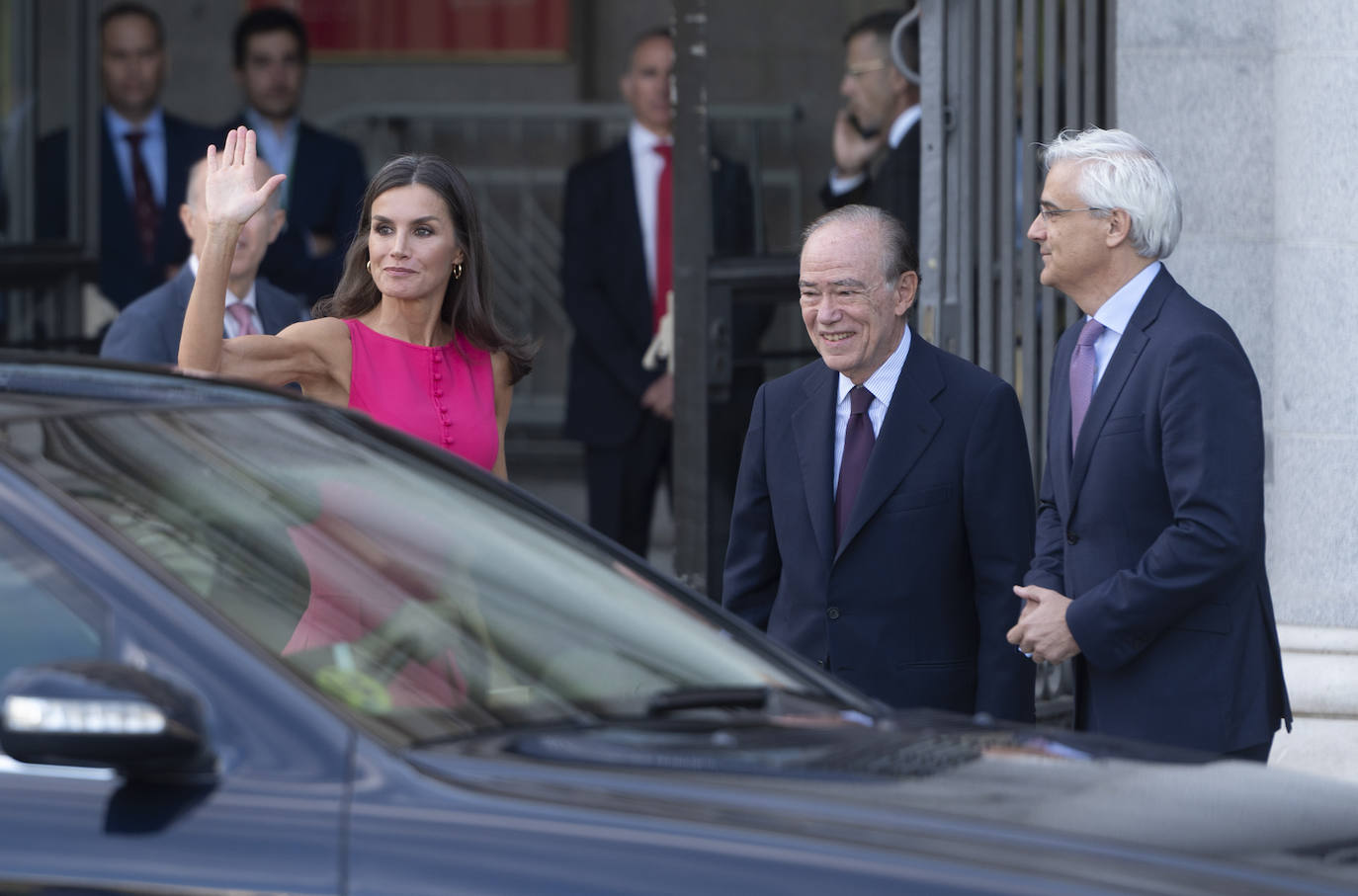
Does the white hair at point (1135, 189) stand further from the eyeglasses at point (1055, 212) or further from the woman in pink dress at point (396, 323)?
the woman in pink dress at point (396, 323)

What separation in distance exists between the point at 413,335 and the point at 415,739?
7.03 feet

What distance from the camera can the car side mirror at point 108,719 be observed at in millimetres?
2227

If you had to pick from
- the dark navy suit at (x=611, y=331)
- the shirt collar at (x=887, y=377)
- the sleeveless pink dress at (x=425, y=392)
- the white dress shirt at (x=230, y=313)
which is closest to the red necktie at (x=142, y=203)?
the dark navy suit at (x=611, y=331)

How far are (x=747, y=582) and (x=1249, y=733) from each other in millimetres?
1053

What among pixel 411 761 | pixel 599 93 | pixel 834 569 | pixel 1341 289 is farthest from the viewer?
pixel 599 93

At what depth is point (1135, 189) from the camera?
3.86 meters

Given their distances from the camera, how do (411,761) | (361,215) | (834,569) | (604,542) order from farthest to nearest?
(361,215)
(834,569)
(604,542)
(411,761)

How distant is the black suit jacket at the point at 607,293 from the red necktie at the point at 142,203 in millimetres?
1888

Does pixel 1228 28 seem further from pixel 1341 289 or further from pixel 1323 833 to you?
pixel 1323 833

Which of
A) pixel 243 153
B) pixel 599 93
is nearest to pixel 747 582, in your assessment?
pixel 243 153

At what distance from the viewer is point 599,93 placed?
11.6 metres

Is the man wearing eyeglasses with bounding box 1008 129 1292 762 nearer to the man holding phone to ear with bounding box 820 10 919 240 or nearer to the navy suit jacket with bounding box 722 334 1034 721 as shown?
the navy suit jacket with bounding box 722 334 1034 721

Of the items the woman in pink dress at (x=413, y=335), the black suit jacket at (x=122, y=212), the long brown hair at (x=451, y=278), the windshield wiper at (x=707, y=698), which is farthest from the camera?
the black suit jacket at (x=122, y=212)

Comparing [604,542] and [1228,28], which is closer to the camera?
[604,542]
